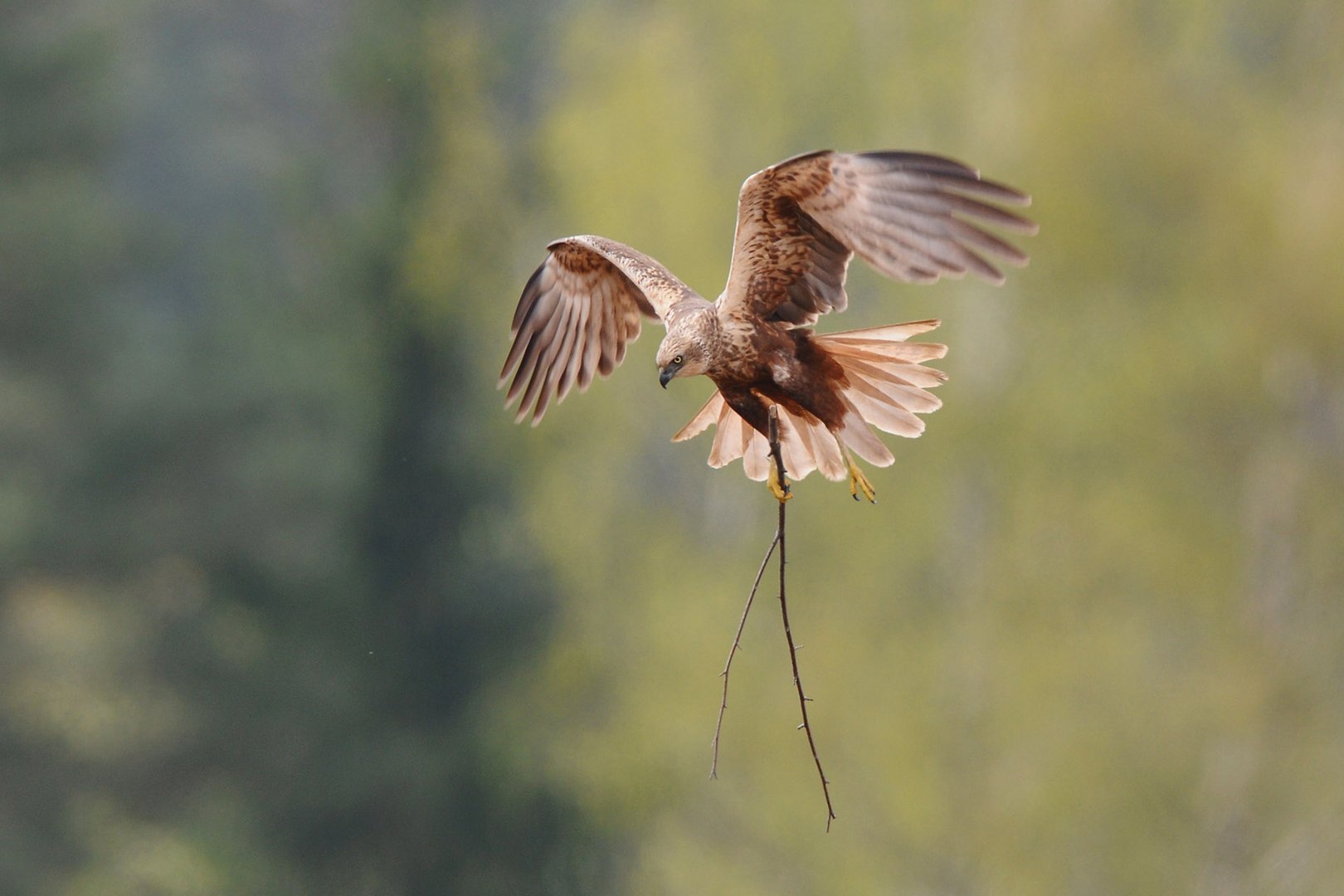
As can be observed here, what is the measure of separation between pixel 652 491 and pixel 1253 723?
579 centimetres

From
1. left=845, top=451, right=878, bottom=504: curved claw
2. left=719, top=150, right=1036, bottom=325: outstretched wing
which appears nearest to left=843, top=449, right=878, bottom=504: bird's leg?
left=845, top=451, right=878, bottom=504: curved claw

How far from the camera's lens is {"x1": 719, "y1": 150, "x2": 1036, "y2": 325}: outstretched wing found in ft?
15.2

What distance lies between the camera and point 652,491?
17094 millimetres

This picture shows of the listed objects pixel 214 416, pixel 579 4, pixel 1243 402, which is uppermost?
pixel 579 4

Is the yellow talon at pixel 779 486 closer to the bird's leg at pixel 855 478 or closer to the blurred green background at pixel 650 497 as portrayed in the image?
the bird's leg at pixel 855 478

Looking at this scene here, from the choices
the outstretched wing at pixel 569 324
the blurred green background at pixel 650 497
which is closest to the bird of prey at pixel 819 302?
the outstretched wing at pixel 569 324

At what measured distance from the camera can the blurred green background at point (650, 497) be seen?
13477mm

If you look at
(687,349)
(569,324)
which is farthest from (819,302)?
(569,324)

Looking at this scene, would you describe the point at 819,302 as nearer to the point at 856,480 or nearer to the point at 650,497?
the point at 856,480

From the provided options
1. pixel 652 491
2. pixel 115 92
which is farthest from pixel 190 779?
pixel 115 92

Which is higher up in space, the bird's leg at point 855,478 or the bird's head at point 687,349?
the bird's head at point 687,349

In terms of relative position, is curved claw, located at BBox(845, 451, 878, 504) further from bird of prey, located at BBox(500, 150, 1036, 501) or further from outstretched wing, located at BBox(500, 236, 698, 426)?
outstretched wing, located at BBox(500, 236, 698, 426)

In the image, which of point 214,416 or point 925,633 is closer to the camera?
point 925,633

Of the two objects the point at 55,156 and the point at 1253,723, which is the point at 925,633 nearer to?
the point at 1253,723
